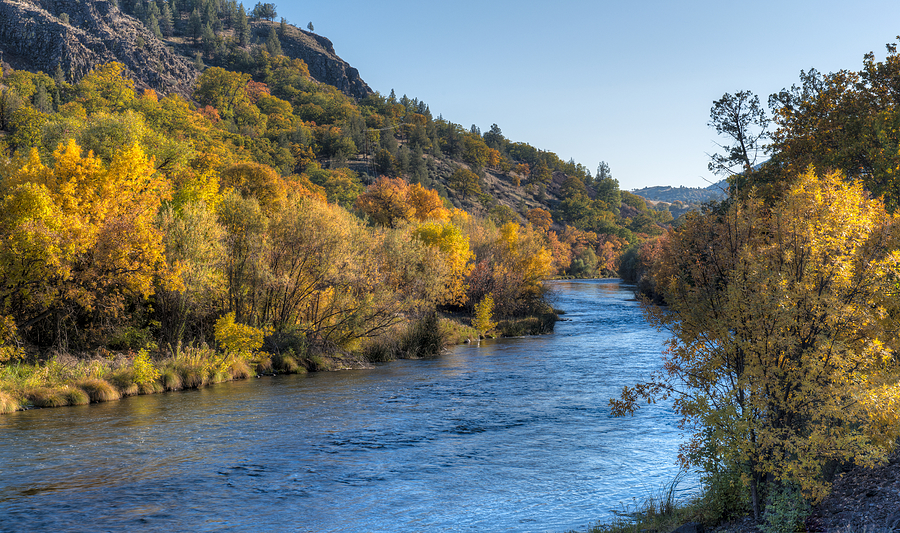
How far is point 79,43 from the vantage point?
557ft

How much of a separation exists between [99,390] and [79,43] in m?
186

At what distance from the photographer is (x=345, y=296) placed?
1457 inches

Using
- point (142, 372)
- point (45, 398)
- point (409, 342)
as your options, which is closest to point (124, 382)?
point (142, 372)

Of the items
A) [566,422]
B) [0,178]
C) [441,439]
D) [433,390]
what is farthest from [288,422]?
[0,178]

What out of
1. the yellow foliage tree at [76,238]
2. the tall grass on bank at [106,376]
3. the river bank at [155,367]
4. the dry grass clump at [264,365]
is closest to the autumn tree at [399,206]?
the river bank at [155,367]

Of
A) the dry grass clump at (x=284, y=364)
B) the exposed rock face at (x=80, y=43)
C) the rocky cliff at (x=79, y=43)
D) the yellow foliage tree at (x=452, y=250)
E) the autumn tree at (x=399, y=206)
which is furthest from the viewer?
the exposed rock face at (x=80, y=43)

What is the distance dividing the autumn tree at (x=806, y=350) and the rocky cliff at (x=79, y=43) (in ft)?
625

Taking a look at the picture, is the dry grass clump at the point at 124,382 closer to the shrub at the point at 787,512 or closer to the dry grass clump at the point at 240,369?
the dry grass clump at the point at 240,369

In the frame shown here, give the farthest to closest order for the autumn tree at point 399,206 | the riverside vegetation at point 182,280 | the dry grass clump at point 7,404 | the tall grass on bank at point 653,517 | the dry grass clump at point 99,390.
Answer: the autumn tree at point 399,206 < the riverside vegetation at point 182,280 < the dry grass clump at point 99,390 < the dry grass clump at point 7,404 < the tall grass on bank at point 653,517

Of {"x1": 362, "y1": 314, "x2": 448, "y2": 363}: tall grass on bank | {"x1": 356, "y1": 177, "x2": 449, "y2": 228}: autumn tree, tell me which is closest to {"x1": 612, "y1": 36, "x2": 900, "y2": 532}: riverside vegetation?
{"x1": 362, "y1": 314, "x2": 448, "y2": 363}: tall grass on bank

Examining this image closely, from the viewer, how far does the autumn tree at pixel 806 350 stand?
892cm

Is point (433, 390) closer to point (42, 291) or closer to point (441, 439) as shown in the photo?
point (441, 439)

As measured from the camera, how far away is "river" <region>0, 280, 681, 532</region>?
12734mm

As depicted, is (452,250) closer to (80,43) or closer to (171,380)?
(171,380)
